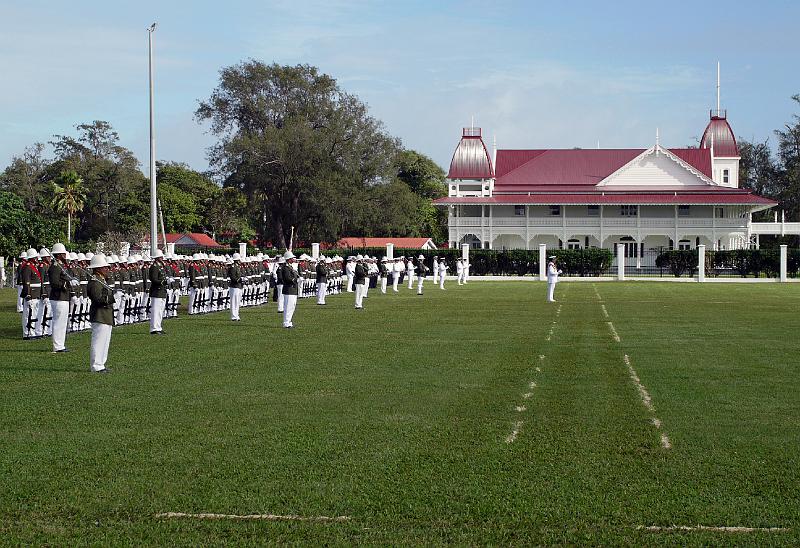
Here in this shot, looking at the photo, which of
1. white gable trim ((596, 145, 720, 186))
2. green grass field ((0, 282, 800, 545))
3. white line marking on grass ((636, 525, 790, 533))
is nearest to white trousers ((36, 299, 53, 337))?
green grass field ((0, 282, 800, 545))

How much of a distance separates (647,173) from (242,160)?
107ft

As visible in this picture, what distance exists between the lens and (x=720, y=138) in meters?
91.6

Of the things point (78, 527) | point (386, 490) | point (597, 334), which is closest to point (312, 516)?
point (386, 490)

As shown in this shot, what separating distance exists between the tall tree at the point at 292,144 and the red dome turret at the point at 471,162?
5.61 metres

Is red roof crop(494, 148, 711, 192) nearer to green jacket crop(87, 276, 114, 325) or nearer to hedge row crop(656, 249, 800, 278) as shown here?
hedge row crop(656, 249, 800, 278)

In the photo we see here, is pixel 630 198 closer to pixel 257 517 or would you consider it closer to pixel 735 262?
pixel 735 262

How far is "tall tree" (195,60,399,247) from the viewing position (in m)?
77.8

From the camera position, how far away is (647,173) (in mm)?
82312

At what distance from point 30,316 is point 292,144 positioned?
188ft

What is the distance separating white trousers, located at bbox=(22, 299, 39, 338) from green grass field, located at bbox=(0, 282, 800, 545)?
1.68 meters

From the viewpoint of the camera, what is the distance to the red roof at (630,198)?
77500 mm

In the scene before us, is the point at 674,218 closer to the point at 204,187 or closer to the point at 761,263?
the point at 761,263

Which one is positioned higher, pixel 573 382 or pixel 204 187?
pixel 204 187

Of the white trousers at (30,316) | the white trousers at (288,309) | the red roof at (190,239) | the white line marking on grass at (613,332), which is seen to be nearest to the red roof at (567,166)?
the red roof at (190,239)
